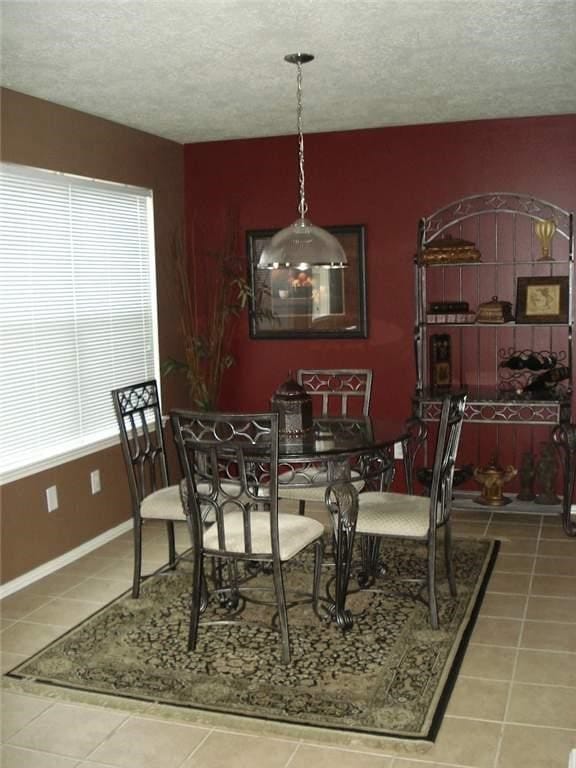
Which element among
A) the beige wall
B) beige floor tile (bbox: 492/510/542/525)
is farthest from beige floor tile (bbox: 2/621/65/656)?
beige floor tile (bbox: 492/510/542/525)

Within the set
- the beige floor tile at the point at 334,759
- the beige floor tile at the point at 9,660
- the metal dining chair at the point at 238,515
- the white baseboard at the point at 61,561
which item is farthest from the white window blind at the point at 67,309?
the beige floor tile at the point at 334,759

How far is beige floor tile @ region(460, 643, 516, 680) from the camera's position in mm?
3289

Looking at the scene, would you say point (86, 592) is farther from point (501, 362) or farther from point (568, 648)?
point (501, 362)

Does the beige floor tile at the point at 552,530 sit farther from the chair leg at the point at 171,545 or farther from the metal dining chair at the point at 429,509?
the chair leg at the point at 171,545

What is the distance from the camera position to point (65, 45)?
11.7 feet

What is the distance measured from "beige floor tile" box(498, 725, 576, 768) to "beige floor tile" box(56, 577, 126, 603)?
207cm

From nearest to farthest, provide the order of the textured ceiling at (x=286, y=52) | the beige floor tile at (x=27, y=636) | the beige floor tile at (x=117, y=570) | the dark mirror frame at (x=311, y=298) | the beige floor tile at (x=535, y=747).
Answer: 1. the beige floor tile at (x=535, y=747)
2. the textured ceiling at (x=286, y=52)
3. the beige floor tile at (x=27, y=636)
4. the beige floor tile at (x=117, y=570)
5. the dark mirror frame at (x=311, y=298)

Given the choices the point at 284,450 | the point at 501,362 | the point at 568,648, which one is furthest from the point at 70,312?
the point at 568,648

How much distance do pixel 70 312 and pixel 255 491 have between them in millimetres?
1866

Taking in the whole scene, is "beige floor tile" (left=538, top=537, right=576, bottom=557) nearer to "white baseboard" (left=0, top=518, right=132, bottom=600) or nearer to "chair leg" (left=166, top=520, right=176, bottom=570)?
"chair leg" (left=166, top=520, right=176, bottom=570)

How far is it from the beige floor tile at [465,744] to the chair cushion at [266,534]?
2.90ft

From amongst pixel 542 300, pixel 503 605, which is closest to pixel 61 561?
pixel 503 605

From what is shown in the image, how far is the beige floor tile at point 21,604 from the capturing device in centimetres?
402

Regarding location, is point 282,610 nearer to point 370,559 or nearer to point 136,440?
point 370,559
